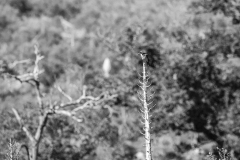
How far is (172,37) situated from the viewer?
19.7 metres

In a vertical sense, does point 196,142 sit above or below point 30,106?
below

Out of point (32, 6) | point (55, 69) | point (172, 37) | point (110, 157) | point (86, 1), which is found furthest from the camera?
point (86, 1)

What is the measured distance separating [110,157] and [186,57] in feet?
23.1

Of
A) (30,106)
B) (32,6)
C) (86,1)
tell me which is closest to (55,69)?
(30,106)

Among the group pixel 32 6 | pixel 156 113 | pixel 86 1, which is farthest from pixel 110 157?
pixel 86 1

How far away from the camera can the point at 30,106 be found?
17.3m

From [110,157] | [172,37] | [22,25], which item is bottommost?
[110,157]

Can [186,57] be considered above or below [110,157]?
above

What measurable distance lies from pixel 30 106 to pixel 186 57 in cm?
907

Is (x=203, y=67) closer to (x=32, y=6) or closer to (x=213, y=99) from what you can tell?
(x=213, y=99)

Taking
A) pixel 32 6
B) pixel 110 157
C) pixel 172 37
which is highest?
pixel 32 6

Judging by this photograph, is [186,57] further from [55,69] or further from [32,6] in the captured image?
[32,6]

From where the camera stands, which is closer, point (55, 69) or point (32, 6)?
point (55, 69)

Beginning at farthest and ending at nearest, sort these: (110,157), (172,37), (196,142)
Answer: (172,37)
(196,142)
(110,157)
